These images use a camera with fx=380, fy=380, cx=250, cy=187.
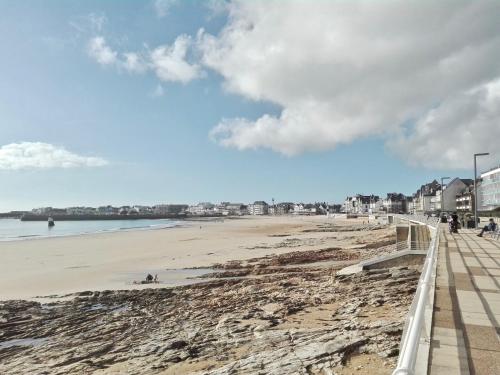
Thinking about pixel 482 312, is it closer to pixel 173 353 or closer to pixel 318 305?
pixel 318 305

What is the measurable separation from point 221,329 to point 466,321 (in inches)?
215

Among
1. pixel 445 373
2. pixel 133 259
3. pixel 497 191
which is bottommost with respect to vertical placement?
pixel 133 259

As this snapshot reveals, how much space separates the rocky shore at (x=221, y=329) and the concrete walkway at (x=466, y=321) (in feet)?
2.98

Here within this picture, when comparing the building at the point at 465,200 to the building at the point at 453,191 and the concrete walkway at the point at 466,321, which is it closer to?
the building at the point at 453,191

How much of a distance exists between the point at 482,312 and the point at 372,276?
807cm

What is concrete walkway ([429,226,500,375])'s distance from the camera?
4562mm

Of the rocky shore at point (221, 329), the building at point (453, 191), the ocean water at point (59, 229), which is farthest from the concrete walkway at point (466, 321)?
the building at point (453, 191)

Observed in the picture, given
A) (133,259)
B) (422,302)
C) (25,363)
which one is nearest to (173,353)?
(25,363)

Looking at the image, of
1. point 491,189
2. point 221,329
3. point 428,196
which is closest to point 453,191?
point 428,196

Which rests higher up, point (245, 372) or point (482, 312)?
point (482, 312)

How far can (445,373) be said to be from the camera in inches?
169

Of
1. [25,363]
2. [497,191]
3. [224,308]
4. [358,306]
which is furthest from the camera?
[497,191]

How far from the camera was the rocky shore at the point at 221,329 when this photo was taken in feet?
21.8

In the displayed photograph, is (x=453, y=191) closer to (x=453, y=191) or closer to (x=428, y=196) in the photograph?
(x=453, y=191)
